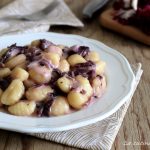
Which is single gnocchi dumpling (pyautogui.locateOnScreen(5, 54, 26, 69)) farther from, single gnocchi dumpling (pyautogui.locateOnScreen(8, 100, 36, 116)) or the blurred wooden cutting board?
the blurred wooden cutting board

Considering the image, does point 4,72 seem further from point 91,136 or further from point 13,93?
point 91,136

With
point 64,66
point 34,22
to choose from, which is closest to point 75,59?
point 64,66

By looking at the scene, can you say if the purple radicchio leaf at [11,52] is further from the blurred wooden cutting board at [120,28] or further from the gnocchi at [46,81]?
the blurred wooden cutting board at [120,28]

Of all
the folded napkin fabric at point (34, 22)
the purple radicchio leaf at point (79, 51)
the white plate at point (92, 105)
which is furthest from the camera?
the folded napkin fabric at point (34, 22)

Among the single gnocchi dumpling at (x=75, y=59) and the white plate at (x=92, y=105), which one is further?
the single gnocchi dumpling at (x=75, y=59)

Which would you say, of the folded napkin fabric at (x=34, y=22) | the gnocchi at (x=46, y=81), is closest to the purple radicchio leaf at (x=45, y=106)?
the gnocchi at (x=46, y=81)

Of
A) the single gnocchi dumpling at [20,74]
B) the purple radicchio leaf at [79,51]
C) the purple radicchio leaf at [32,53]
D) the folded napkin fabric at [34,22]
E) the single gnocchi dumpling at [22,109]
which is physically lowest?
the folded napkin fabric at [34,22]

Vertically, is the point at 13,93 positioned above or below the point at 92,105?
above
